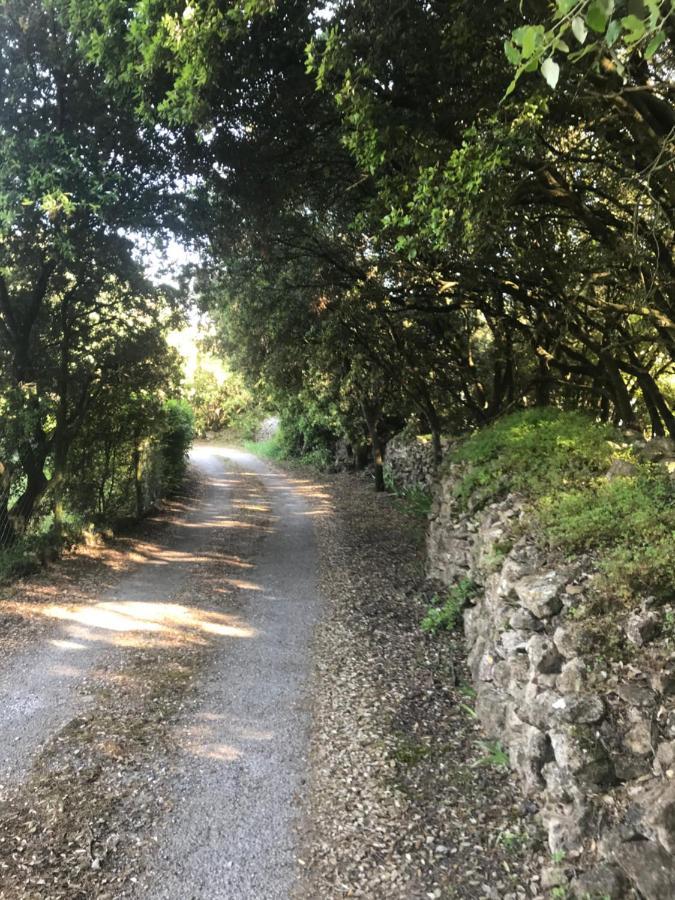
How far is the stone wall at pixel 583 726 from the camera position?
320cm

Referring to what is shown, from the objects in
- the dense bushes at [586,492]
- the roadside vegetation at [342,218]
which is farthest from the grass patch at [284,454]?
the dense bushes at [586,492]

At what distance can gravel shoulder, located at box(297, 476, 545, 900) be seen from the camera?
12.6 feet

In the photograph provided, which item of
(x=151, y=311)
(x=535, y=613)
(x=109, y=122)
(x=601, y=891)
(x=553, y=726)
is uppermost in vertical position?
(x=109, y=122)

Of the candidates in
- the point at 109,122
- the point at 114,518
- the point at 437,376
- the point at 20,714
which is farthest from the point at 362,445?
the point at 20,714

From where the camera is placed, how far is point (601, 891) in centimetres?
318

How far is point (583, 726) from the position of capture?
3852 mm

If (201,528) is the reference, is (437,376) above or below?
above

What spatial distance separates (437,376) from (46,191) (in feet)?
37.9

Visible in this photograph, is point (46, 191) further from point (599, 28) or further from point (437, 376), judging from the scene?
point (437, 376)

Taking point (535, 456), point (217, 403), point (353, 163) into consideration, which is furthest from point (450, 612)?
point (217, 403)

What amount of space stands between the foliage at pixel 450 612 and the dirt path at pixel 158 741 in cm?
168

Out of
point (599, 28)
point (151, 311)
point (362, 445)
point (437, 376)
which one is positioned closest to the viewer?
point (599, 28)

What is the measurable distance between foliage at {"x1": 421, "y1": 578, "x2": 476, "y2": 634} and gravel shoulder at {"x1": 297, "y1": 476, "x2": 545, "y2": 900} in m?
0.23

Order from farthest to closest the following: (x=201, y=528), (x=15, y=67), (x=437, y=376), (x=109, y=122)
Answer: (x=437, y=376), (x=201, y=528), (x=109, y=122), (x=15, y=67)
